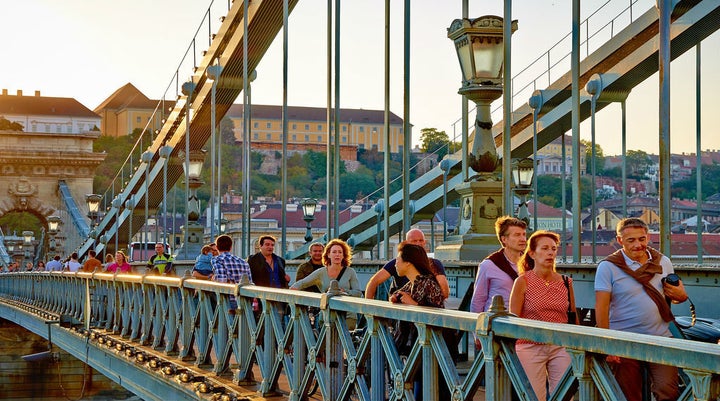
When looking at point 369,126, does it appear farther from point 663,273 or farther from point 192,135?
point 663,273

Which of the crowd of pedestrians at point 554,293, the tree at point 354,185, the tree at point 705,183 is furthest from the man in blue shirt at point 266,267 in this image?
the tree at point 354,185

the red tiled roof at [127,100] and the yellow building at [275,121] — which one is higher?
the red tiled roof at [127,100]

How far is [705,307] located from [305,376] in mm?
2539

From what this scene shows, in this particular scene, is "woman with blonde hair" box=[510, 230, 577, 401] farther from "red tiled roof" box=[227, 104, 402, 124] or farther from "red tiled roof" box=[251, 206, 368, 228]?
"red tiled roof" box=[227, 104, 402, 124]

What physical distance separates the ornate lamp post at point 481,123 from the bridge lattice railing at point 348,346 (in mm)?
2129

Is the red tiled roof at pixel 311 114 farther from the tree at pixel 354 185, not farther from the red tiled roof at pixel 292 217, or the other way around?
the tree at pixel 354 185

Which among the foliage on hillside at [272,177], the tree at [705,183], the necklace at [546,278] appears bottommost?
the necklace at [546,278]

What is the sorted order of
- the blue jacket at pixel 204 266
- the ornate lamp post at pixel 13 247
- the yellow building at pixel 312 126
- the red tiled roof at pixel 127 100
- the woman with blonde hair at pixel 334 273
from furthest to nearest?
the red tiled roof at pixel 127 100, the yellow building at pixel 312 126, the ornate lamp post at pixel 13 247, the blue jacket at pixel 204 266, the woman with blonde hair at pixel 334 273

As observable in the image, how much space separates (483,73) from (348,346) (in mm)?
4595

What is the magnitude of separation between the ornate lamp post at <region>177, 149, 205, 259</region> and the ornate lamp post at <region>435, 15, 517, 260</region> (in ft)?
61.4

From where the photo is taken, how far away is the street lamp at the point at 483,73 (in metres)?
11.0

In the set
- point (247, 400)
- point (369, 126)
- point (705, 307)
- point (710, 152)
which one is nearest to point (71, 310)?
point (710, 152)

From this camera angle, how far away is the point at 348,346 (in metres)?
7.02

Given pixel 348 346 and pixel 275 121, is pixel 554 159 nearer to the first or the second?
pixel 348 346
